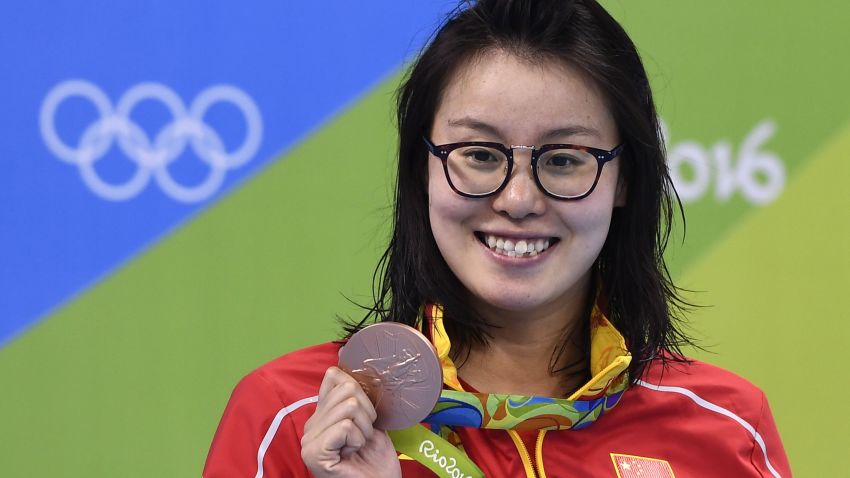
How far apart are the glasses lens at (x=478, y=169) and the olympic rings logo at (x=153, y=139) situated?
878mm

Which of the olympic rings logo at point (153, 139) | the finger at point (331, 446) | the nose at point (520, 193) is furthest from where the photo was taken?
the olympic rings logo at point (153, 139)

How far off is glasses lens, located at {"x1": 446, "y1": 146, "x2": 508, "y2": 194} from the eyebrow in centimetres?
2

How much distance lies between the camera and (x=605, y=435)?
142 cm

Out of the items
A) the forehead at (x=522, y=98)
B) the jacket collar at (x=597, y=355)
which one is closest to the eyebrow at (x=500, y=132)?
the forehead at (x=522, y=98)

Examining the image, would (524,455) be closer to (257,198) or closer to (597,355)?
(597,355)

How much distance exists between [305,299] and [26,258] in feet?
1.56

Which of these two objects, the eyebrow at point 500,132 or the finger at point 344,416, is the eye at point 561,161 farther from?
the finger at point 344,416

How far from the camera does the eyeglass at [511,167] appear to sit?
127 cm

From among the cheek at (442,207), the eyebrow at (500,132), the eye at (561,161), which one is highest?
the eyebrow at (500,132)

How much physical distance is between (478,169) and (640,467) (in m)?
0.41

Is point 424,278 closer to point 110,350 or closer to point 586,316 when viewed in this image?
point 586,316

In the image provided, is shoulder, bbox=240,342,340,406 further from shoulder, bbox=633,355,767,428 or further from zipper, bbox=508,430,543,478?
shoulder, bbox=633,355,767,428

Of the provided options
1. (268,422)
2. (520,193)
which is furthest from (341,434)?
(520,193)

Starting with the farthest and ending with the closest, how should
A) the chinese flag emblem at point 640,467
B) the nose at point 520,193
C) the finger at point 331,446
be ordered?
the chinese flag emblem at point 640,467, the nose at point 520,193, the finger at point 331,446
